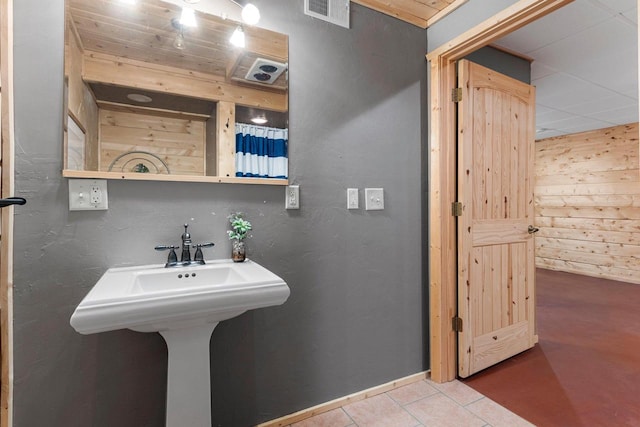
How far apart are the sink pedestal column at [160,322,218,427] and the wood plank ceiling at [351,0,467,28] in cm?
190

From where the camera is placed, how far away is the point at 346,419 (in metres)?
1.69

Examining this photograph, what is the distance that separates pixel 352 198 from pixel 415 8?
1.20 meters

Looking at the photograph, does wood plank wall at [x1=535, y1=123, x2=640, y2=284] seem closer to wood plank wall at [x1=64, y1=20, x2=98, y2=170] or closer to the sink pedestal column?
the sink pedestal column

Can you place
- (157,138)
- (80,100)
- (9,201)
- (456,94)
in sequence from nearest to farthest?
(9,201)
(80,100)
(157,138)
(456,94)

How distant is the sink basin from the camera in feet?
2.91

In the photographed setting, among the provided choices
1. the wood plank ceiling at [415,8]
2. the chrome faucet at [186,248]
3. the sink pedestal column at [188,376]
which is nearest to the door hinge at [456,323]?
the sink pedestal column at [188,376]

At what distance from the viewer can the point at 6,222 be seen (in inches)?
44.6

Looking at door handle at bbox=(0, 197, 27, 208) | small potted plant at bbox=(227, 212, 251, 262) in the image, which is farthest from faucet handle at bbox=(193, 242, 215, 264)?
door handle at bbox=(0, 197, 27, 208)

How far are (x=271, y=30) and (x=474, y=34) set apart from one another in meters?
1.08

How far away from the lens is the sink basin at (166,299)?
0.89 m

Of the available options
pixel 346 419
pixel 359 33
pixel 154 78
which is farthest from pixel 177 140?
pixel 346 419

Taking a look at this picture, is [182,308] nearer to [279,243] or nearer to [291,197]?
[279,243]

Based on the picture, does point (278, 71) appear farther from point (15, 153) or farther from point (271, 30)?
point (15, 153)

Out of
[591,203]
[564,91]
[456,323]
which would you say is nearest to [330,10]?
[456,323]
